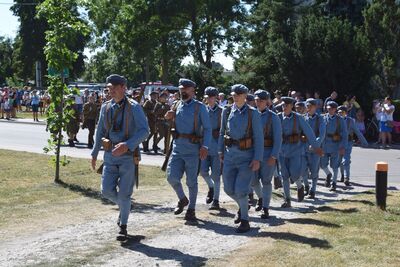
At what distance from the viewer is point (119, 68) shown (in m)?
69.5

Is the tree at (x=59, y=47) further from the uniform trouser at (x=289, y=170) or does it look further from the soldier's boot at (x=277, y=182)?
the uniform trouser at (x=289, y=170)

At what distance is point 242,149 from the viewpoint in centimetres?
889

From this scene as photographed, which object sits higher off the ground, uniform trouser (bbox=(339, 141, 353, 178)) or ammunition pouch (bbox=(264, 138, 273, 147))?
ammunition pouch (bbox=(264, 138, 273, 147))

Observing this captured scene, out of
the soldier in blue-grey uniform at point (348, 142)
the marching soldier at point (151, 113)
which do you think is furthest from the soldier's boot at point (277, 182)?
the marching soldier at point (151, 113)

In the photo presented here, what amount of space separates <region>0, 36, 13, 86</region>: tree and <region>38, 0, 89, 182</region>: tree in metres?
82.2

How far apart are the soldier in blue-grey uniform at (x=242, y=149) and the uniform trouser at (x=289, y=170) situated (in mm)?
2247

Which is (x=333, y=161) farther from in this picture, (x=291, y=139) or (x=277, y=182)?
(x=291, y=139)

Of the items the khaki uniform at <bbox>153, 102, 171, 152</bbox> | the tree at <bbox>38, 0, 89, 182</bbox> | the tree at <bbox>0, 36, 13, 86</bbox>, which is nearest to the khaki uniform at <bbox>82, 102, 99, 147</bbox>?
the khaki uniform at <bbox>153, 102, 171, 152</bbox>

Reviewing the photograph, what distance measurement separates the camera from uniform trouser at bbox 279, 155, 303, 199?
11117 millimetres

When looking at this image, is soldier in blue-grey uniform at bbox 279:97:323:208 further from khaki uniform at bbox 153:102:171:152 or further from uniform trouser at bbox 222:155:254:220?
khaki uniform at bbox 153:102:171:152

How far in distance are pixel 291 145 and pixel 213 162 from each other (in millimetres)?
1414

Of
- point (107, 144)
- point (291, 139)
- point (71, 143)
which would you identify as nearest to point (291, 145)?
point (291, 139)

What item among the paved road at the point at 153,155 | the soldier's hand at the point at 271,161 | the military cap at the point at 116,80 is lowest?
the paved road at the point at 153,155

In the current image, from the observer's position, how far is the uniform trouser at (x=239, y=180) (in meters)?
8.85
